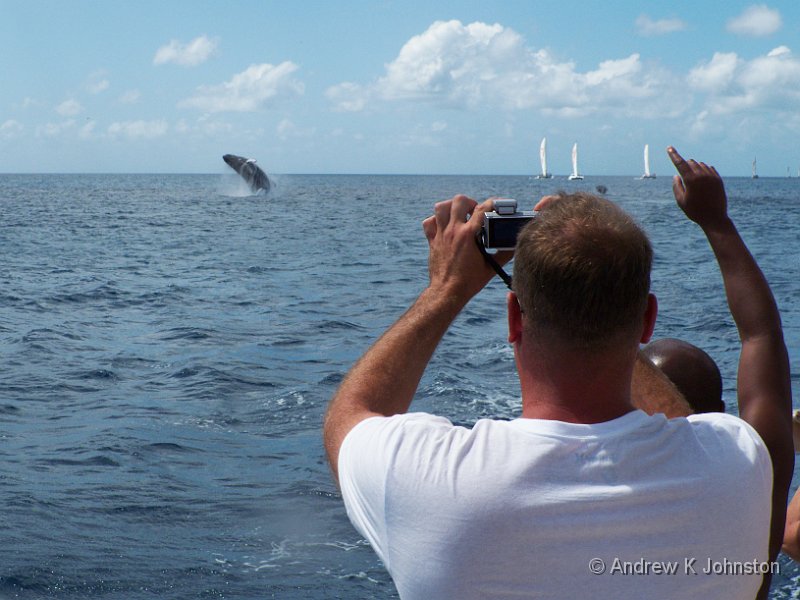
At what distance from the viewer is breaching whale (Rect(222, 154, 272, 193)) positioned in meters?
62.6

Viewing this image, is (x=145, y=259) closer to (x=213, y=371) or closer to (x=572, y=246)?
(x=213, y=371)

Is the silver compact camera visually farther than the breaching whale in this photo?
No

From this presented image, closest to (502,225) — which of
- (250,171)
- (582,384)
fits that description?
(582,384)

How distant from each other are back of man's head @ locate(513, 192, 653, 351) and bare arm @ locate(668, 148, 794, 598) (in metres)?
0.43

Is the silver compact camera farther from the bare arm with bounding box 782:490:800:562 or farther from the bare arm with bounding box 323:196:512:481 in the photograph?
the bare arm with bounding box 782:490:800:562

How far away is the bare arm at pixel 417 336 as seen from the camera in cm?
173

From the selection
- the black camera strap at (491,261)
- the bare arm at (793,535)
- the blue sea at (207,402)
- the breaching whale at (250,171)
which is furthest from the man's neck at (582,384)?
the breaching whale at (250,171)

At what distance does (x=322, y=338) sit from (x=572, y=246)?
1057cm

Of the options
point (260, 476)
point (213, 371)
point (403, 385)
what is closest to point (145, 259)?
point (213, 371)

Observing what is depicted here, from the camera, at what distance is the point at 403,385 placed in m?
1.76

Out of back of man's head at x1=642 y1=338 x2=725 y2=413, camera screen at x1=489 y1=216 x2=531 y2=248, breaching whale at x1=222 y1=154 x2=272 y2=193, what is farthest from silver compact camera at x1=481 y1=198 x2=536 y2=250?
breaching whale at x1=222 y1=154 x2=272 y2=193

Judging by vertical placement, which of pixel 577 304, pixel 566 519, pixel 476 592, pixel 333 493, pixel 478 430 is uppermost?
pixel 577 304

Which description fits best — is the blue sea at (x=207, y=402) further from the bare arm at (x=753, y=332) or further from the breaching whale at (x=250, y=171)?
the breaching whale at (x=250, y=171)

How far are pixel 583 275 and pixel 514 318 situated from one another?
0.18m
